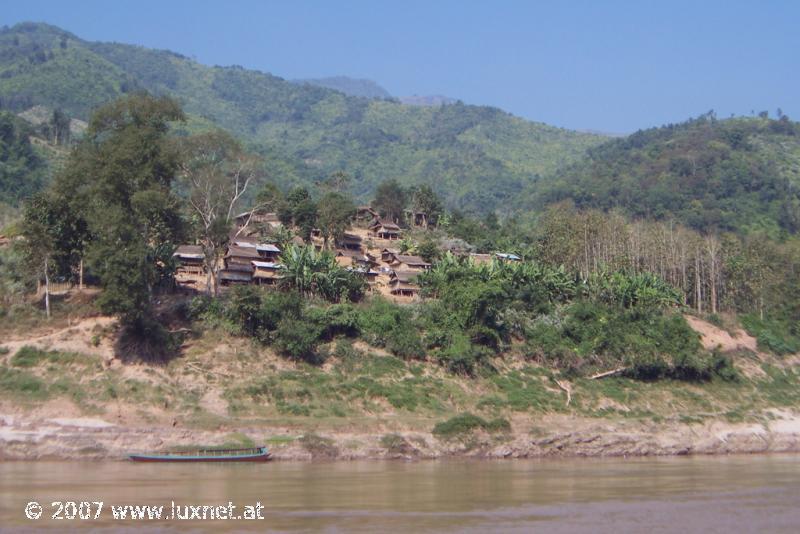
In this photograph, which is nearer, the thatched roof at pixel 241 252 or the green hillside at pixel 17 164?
the thatched roof at pixel 241 252

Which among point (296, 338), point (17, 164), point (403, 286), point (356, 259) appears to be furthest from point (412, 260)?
point (17, 164)

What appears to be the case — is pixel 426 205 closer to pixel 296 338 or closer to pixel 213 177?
pixel 213 177

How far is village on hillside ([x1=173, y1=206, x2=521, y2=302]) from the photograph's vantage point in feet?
189

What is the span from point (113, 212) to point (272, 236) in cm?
2243

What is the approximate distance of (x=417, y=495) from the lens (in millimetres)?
29781

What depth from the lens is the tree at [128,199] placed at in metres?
43.0

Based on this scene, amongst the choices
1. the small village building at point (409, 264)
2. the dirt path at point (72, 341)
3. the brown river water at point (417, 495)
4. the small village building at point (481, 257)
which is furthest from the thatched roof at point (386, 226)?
the brown river water at point (417, 495)

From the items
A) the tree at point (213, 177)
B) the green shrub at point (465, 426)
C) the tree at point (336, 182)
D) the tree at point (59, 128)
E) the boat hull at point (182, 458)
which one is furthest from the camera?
the tree at point (59, 128)

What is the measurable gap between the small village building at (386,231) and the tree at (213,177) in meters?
27.8

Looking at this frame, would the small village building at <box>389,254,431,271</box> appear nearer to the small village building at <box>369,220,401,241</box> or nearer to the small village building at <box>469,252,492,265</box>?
the small village building at <box>469,252,492,265</box>

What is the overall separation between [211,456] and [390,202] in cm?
4973

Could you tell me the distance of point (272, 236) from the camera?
6612cm

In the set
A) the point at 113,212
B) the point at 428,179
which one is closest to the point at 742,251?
the point at 113,212

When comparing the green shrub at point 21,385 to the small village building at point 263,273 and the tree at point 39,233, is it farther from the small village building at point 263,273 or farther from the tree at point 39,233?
the small village building at point 263,273
